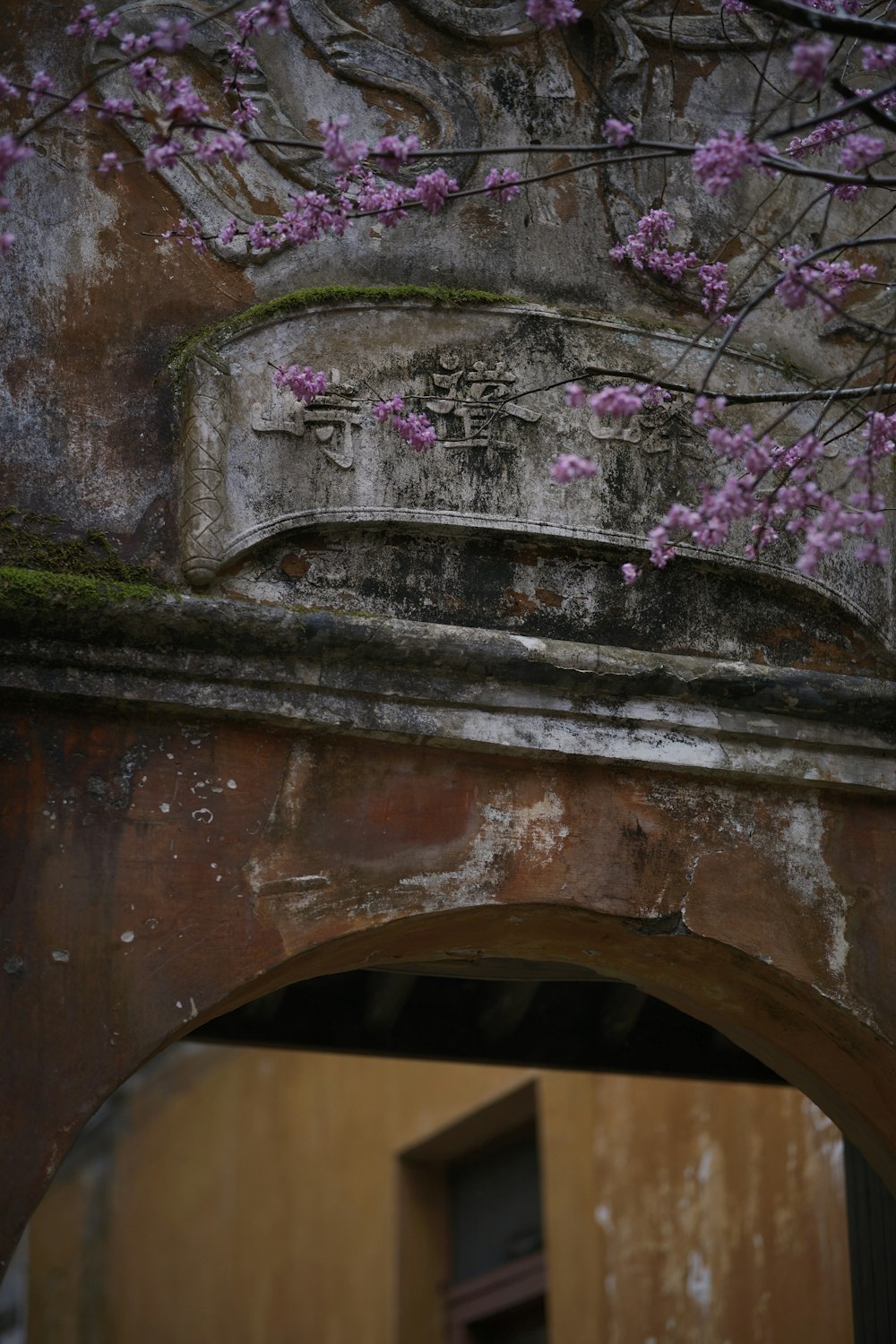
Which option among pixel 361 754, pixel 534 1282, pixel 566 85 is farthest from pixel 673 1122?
pixel 566 85

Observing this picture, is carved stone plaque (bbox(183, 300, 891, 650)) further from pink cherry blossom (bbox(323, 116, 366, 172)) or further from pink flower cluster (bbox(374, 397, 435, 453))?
pink cherry blossom (bbox(323, 116, 366, 172))

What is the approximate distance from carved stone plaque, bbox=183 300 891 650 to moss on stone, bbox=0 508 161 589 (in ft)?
0.52

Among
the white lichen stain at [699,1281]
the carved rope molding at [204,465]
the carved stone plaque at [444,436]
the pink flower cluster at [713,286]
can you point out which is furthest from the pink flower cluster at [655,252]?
the white lichen stain at [699,1281]

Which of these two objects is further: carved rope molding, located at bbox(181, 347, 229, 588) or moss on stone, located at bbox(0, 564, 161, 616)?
carved rope molding, located at bbox(181, 347, 229, 588)

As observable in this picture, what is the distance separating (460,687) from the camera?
407 cm

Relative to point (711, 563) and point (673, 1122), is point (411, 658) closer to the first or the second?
point (711, 563)

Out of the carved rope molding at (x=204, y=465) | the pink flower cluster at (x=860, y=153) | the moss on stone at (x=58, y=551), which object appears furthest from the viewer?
the carved rope molding at (x=204, y=465)

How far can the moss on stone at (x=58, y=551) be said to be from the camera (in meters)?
3.92

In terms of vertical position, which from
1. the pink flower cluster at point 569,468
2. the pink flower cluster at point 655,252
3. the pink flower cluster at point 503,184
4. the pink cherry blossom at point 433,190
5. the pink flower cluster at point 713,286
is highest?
the pink flower cluster at point 655,252

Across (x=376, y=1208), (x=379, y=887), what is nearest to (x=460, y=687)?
(x=379, y=887)

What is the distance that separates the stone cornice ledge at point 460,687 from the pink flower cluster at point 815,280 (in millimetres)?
920

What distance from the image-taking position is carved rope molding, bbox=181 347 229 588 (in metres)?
4.02

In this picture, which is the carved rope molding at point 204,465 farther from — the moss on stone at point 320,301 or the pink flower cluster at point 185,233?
the pink flower cluster at point 185,233

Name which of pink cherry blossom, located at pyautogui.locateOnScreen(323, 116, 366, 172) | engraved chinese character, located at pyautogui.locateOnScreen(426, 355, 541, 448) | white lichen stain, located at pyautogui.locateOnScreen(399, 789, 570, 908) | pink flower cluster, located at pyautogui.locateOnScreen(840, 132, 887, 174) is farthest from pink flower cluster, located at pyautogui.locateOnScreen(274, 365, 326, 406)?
pink flower cluster, located at pyautogui.locateOnScreen(840, 132, 887, 174)
